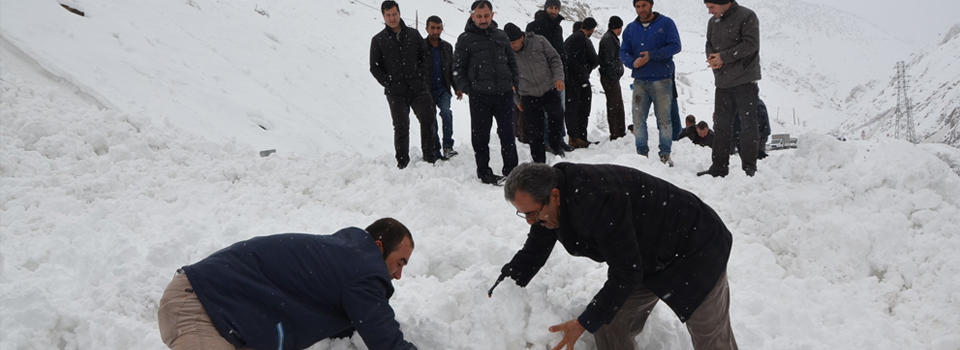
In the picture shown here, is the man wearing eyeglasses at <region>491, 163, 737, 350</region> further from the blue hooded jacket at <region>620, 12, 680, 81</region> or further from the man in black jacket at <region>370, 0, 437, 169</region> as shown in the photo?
the man in black jacket at <region>370, 0, 437, 169</region>

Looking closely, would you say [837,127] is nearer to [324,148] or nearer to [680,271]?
[324,148]

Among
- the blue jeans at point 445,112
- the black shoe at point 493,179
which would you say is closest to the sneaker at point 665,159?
the black shoe at point 493,179

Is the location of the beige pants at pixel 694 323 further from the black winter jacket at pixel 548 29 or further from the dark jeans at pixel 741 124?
the black winter jacket at pixel 548 29

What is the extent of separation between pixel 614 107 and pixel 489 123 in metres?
2.27

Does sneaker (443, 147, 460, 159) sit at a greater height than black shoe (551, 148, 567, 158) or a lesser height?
lesser

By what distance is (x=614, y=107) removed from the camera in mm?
6926

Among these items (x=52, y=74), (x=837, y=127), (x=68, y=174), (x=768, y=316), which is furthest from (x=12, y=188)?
(x=837, y=127)

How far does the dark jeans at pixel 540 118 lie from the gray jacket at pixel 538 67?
0.08 meters

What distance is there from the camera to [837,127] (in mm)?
40969

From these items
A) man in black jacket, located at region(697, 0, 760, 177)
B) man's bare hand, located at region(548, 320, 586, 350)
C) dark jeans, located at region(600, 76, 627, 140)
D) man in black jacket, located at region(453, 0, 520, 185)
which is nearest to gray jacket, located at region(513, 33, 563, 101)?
man in black jacket, located at region(453, 0, 520, 185)

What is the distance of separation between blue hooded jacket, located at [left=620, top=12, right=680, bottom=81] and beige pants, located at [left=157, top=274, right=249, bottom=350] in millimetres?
4561

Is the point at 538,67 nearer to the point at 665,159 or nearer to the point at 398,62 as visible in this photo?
the point at 398,62

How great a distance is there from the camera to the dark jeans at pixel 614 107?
6.78 meters

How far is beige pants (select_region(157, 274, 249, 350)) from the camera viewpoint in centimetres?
204
